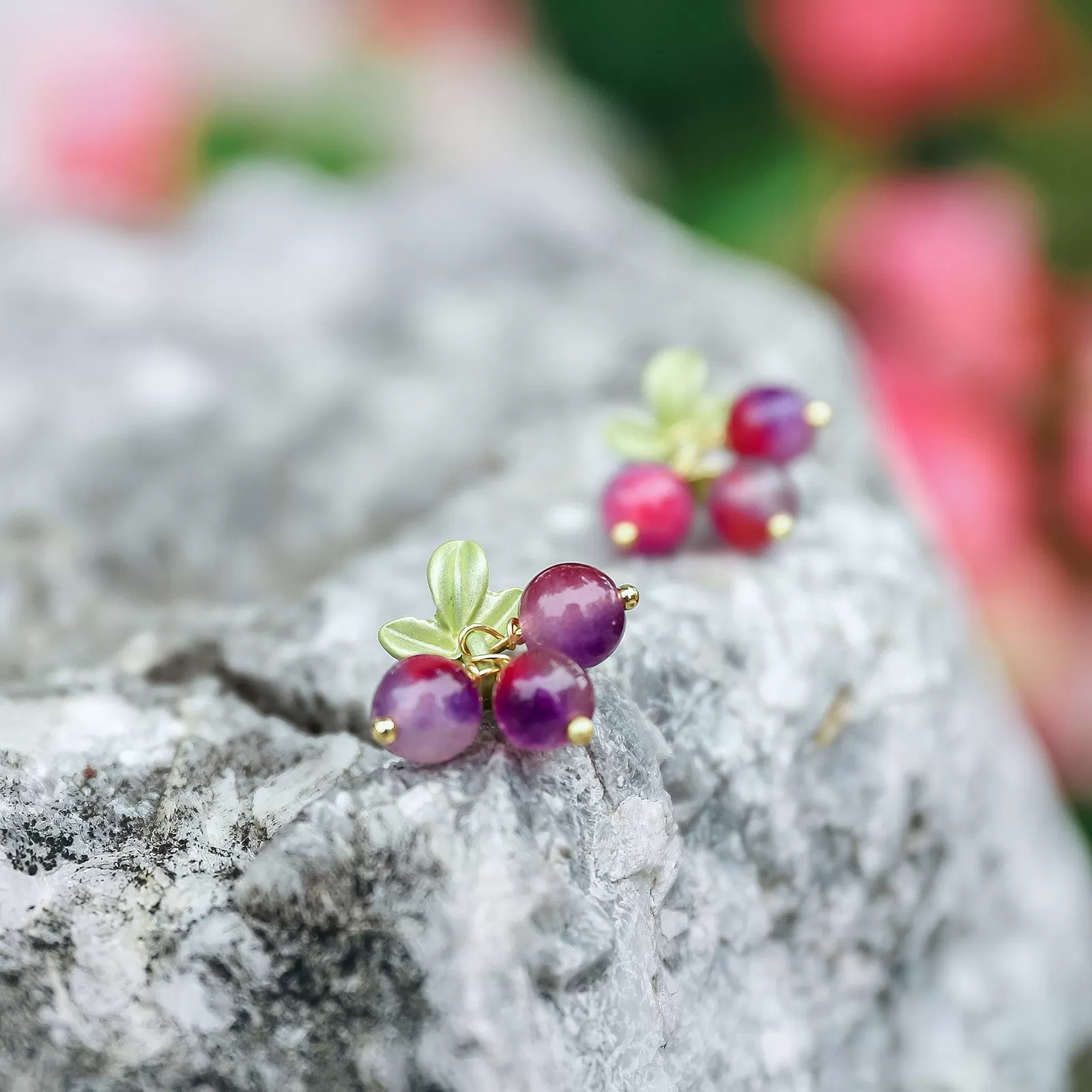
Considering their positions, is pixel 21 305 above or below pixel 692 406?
below

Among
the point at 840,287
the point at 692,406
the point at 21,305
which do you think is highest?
the point at 692,406

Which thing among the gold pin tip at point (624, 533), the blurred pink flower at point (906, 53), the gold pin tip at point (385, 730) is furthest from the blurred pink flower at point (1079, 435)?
the gold pin tip at point (385, 730)

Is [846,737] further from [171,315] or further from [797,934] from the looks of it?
[171,315]

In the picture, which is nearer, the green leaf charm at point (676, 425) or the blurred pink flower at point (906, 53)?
the green leaf charm at point (676, 425)

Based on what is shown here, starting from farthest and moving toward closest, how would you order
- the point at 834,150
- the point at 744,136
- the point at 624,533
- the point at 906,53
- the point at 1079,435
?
1. the point at 744,136
2. the point at 834,150
3. the point at 906,53
4. the point at 1079,435
5. the point at 624,533

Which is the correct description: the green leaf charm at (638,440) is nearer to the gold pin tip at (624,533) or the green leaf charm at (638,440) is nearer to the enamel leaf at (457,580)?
the gold pin tip at (624,533)

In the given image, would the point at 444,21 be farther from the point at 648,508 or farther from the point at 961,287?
the point at 648,508

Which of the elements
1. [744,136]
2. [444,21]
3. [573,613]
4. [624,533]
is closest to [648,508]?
[624,533]

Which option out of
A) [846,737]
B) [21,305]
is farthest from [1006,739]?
[21,305]
